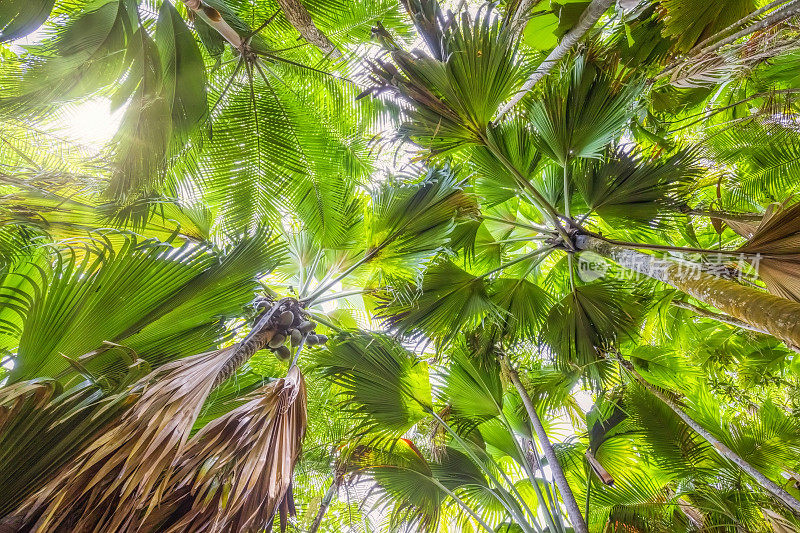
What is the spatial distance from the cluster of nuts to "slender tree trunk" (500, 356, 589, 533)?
1.54 meters

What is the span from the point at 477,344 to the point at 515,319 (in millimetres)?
348

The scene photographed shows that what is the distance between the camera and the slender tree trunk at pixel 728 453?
1940 millimetres

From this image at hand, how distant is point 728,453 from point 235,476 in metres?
2.85

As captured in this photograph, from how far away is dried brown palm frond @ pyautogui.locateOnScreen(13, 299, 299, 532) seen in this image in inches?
30.0

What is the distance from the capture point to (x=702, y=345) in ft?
12.5

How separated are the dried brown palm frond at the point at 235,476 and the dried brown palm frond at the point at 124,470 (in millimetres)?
56

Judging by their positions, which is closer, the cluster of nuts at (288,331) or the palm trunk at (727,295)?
the palm trunk at (727,295)

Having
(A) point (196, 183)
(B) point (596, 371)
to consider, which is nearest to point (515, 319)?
(B) point (596, 371)

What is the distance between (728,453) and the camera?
2225 mm

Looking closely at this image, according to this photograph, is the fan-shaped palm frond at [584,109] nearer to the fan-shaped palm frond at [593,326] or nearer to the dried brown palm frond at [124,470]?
the fan-shaped palm frond at [593,326]

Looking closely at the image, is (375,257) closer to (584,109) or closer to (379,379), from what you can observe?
(379,379)

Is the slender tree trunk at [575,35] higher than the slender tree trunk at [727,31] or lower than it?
lower

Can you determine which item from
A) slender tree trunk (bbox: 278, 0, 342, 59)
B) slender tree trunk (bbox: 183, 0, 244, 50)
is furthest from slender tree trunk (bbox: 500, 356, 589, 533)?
slender tree trunk (bbox: 183, 0, 244, 50)

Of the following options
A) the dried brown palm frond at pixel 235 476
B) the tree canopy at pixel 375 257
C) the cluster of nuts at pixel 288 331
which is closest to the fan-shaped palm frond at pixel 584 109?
the tree canopy at pixel 375 257
